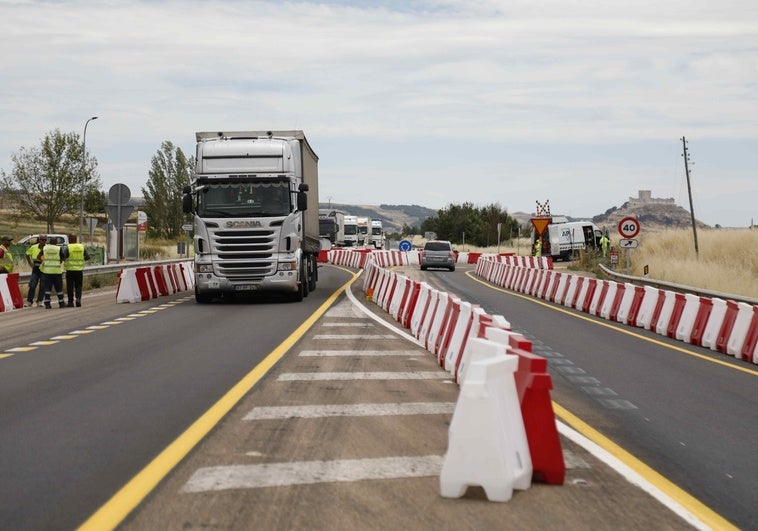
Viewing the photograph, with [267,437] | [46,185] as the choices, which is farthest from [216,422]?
[46,185]

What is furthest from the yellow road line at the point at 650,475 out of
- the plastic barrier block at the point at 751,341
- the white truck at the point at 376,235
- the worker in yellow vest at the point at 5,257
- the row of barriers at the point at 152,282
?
the white truck at the point at 376,235

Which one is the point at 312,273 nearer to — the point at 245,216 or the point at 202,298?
the point at 202,298

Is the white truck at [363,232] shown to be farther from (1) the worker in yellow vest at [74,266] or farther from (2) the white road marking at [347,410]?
(2) the white road marking at [347,410]

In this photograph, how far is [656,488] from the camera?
6.18 meters

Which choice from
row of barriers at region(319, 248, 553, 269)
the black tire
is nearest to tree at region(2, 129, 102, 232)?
row of barriers at region(319, 248, 553, 269)

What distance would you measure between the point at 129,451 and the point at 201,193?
55.1 feet

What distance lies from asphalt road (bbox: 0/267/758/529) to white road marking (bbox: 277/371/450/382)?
0.43ft

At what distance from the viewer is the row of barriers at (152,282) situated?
24969 mm

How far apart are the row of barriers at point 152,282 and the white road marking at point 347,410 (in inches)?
650

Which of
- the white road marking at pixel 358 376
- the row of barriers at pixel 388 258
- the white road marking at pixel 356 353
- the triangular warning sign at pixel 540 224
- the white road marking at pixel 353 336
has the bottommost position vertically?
the row of barriers at pixel 388 258

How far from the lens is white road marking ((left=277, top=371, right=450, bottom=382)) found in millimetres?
10812

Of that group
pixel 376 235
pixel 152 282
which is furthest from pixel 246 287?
pixel 376 235

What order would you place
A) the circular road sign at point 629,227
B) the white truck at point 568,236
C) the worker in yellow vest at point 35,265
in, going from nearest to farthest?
the worker in yellow vest at point 35,265
the circular road sign at point 629,227
the white truck at point 568,236

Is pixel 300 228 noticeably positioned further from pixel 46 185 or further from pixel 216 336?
pixel 46 185
